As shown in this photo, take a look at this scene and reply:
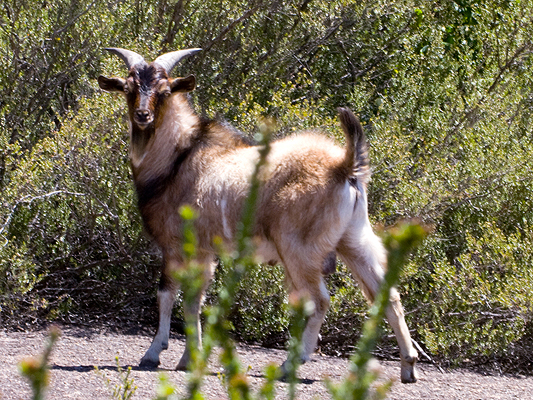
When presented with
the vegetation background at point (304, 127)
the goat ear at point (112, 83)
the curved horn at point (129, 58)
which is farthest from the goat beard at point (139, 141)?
the vegetation background at point (304, 127)

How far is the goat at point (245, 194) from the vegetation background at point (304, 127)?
41.0 inches

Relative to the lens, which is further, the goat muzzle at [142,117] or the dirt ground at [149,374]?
the goat muzzle at [142,117]

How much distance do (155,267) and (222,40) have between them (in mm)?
3109

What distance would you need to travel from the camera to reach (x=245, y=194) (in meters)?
5.17

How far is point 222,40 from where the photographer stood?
28.0 ft

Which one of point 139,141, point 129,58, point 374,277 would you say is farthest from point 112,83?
point 374,277

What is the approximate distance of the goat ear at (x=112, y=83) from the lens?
221 inches

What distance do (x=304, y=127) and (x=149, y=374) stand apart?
3.01 metres

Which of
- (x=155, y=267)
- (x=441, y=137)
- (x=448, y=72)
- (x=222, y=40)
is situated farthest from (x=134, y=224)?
(x=448, y=72)

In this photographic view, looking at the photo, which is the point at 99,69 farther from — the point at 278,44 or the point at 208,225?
the point at 208,225

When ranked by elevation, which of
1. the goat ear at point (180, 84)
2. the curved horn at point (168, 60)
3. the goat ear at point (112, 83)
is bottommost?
the goat ear at point (112, 83)

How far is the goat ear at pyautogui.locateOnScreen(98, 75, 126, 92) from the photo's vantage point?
562 centimetres

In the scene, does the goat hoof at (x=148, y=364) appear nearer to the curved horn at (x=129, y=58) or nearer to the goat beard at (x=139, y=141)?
the goat beard at (x=139, y=141)

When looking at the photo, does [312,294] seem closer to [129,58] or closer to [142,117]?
[142,117]
